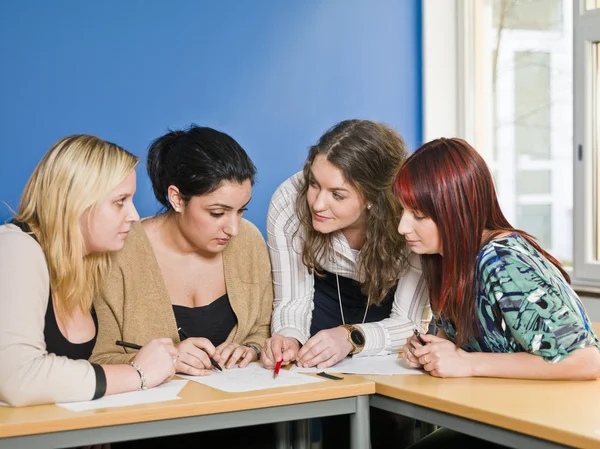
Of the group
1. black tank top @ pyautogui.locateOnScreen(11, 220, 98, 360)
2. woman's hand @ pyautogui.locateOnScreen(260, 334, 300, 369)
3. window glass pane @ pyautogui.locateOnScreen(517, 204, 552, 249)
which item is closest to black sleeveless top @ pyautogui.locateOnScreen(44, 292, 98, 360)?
black tank top @ pyautogui.locateOnScreen(11, 220, 98, 360)

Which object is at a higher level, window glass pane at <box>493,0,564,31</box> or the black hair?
window glass pane at <box>493,0,564,31</box>

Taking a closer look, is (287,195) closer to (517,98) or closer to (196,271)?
(196,271)

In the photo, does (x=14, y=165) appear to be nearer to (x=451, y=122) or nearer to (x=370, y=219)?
(x=370, y=219)

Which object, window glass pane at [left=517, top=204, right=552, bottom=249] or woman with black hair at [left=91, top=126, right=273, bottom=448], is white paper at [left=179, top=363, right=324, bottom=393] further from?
window glass pane at [left=517, top=204, right=552, bottom=249]

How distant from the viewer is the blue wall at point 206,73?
9.24ft

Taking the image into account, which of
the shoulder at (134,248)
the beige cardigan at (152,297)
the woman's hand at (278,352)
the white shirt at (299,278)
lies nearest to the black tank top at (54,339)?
the beige cardigan at (152,297)

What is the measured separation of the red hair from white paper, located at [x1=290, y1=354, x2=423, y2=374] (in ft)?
0.58

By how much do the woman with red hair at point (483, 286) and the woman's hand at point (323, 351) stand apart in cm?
20

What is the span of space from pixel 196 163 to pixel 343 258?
60 cm

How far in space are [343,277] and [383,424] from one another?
1.62 feet

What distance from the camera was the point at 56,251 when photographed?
179 cm

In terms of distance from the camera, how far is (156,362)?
178 cm

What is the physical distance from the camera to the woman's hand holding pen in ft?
5.87

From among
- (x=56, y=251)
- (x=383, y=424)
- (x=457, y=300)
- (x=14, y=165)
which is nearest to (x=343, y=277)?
(x=383, y=424)
